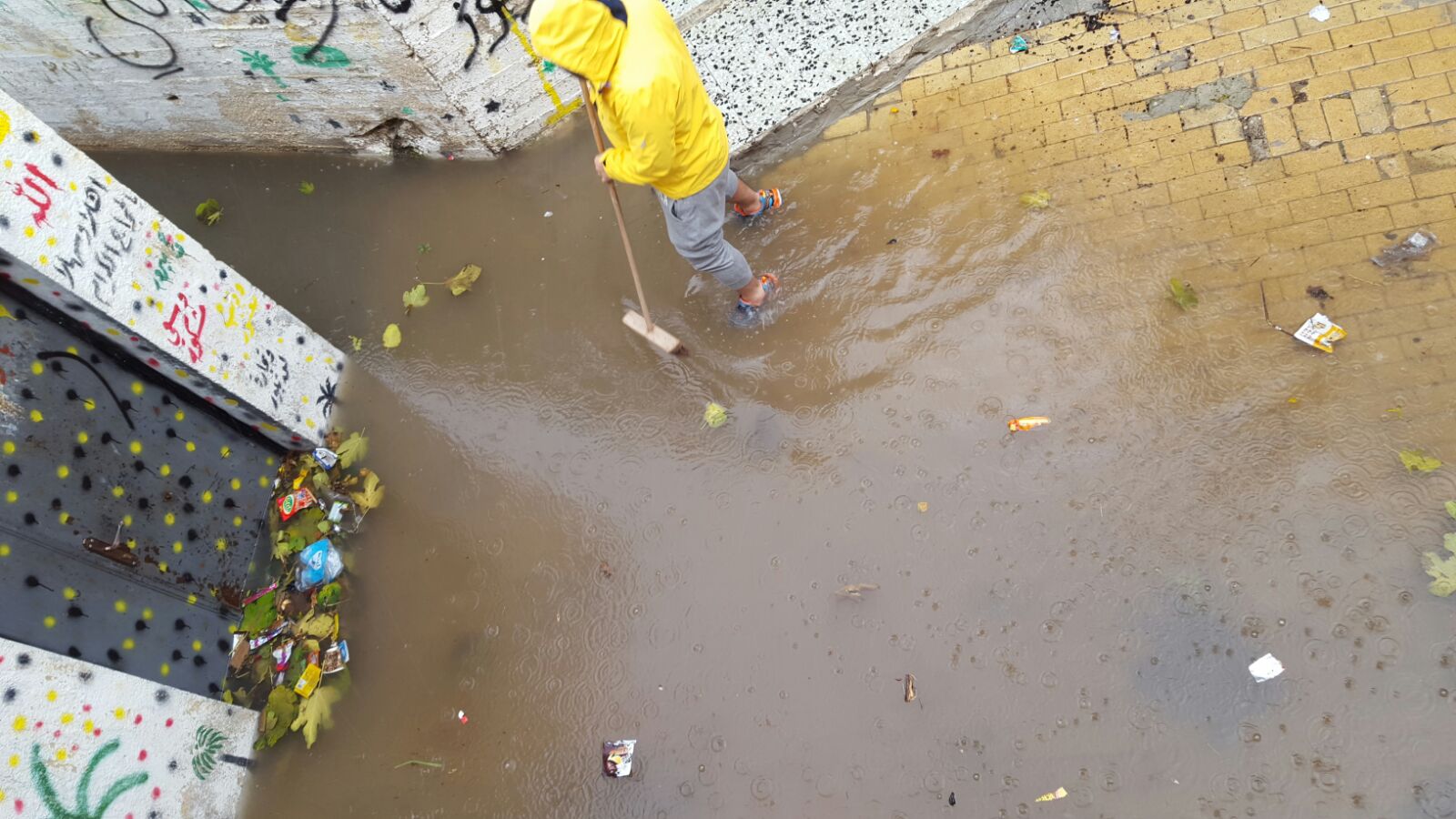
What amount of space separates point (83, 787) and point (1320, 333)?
518 centimetres

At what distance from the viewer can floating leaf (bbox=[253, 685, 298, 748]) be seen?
364 centimetres

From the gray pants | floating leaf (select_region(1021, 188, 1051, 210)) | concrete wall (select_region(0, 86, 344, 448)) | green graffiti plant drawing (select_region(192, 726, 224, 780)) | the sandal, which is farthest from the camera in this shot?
the sandal

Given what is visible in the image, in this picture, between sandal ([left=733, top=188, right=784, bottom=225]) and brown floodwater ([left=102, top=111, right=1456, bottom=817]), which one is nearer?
brown floodwater ([left=102, top=111, right=1456, bottom=817])

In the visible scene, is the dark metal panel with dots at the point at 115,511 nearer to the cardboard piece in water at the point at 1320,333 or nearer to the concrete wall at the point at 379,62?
the concrete wall at the point at 379,62

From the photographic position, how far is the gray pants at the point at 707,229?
11.4 feet

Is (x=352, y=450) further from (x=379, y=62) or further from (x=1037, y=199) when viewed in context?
(x=1037, y=199)

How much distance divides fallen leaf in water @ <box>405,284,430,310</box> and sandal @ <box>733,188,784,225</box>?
5.95 feet

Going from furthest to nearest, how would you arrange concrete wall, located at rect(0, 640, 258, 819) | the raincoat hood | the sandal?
the sandal
concrete wall, located at rect(0, 640, 258, 819)
the raincoat hood

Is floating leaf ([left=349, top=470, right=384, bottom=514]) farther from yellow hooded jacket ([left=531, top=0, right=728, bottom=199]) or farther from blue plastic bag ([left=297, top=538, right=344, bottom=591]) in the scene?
yellow hooded jacket ([left=531, top=0, right=728, bottom=199])

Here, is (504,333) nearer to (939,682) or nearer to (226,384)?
(226,384)

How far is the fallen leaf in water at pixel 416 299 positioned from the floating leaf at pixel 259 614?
1.65m

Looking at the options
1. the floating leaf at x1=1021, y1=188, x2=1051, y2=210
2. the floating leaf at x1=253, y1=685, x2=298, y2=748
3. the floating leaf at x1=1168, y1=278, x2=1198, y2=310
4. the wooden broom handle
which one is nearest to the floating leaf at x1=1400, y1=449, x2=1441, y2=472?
the floating leaf at x1=1168, y1=278, x2=1198, y2=310

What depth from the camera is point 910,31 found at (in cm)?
438

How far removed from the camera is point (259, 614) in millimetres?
3846
